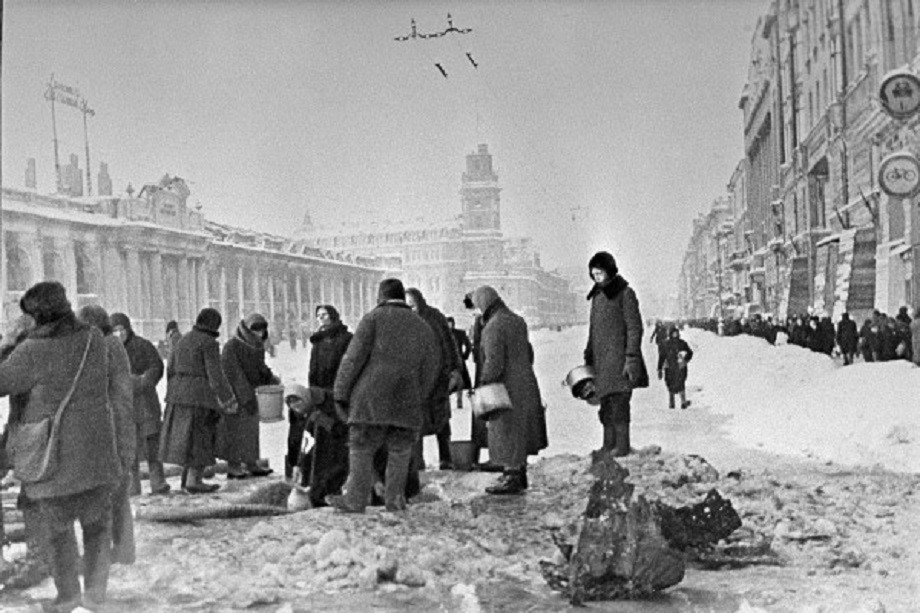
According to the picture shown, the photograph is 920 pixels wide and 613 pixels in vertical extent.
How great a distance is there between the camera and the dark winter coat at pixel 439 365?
527cm

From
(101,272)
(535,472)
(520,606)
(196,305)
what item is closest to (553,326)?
(535,472)

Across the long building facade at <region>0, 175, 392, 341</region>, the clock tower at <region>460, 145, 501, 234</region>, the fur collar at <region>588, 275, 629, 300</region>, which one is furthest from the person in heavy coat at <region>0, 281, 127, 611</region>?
the fur collar at <region>588, 275, 629, 300</region>

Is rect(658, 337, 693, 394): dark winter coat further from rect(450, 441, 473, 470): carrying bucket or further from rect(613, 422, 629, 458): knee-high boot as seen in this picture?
rect(450, 441, 473, 470): carrying bucket

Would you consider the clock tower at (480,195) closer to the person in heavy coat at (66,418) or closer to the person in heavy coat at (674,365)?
the person in heavy coat at (674,365)

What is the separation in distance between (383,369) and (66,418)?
1681mm

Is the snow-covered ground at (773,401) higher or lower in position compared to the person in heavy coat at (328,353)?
lower

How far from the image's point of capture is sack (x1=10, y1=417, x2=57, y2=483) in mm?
3248

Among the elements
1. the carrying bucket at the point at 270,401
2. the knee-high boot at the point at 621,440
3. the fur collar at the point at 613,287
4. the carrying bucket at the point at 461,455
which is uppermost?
the fur collar at the point at 613,287

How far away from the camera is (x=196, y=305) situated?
5496mm

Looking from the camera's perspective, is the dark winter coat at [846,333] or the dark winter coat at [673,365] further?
the dark winter coat at [846,333]

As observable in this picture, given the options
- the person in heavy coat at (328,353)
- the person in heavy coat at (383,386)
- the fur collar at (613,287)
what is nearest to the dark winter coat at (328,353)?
the person in heavy coat at (328,353)

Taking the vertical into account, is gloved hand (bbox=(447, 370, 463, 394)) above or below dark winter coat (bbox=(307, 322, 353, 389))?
below

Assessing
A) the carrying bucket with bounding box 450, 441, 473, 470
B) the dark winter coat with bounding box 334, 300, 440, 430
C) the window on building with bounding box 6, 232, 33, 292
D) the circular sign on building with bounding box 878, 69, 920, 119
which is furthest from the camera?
the carrying bucket with bounding box 450, 441, 473, 470

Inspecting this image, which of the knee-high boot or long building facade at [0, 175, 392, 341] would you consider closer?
long building facade at [0, 175, 392, 341]
